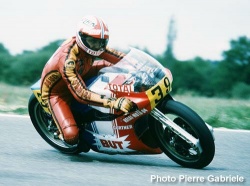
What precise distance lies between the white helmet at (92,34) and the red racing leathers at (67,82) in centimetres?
11

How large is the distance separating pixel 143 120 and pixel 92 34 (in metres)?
0.98

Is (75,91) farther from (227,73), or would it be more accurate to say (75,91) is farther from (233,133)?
(227,73)

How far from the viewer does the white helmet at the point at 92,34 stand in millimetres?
6656

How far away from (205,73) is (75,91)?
32767mm

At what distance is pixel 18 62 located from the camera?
28.0 metres

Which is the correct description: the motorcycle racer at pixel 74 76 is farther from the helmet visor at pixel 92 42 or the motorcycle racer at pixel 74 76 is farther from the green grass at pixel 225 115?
the green grass at pixel 225 115

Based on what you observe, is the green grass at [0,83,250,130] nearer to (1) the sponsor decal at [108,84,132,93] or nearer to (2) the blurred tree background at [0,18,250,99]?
(1) the sponsor decal at [108,84,132,93]

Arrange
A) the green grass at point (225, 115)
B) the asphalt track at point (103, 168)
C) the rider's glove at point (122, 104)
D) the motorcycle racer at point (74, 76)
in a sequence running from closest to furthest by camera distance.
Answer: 1. the asphalt track at point (103, 168)
2. the rider's glove at point (122, 104)
3. the motorcycle racer at point (74, 76)
4. the green grass at point (225, 115)

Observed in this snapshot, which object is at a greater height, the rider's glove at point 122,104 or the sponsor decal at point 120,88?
the sponsor decal at point 120,88

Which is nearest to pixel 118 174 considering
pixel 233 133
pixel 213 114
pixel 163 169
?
pixel 163 169

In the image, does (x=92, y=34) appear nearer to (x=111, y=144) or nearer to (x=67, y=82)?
(x=67, y=82)

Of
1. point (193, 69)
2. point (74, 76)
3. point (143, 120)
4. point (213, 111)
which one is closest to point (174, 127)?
point (143, 120)

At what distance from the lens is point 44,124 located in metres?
7.76

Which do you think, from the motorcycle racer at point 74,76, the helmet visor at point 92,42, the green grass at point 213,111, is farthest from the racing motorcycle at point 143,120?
the green grass at point 213,111
